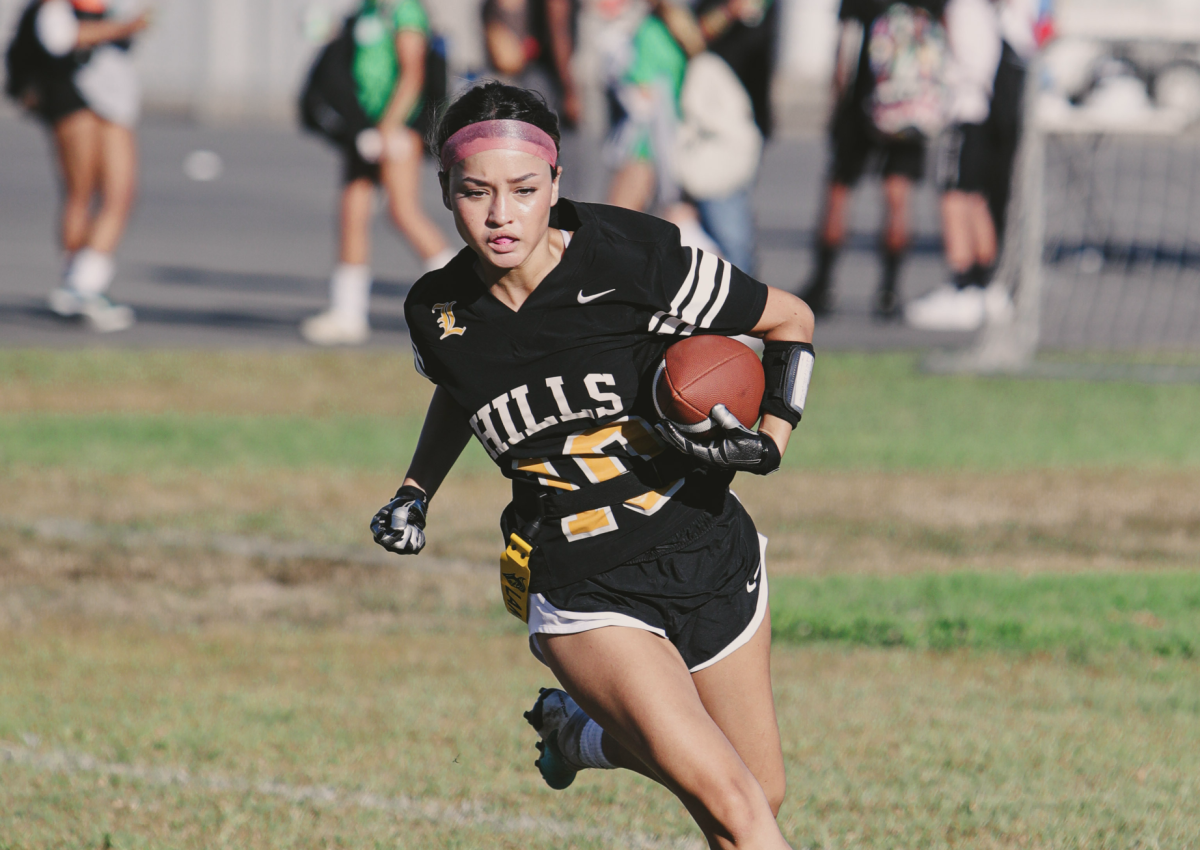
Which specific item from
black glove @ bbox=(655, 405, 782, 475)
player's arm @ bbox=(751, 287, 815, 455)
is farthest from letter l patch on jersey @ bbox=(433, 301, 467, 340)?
player's arm @ bbox=(751, 287, 815, 455)

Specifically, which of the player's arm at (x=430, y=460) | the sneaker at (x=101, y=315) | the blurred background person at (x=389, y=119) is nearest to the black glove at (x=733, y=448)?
the player's arm at (x=430, y=460)

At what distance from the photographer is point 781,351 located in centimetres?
388

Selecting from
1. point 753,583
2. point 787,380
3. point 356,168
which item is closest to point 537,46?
point 356,168

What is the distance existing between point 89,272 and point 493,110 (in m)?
9.88

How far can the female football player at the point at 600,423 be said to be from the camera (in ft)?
11.8

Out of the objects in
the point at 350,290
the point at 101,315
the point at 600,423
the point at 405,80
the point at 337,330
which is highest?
the point at 600,423

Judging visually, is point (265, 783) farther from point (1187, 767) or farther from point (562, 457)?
point (1187, 767)

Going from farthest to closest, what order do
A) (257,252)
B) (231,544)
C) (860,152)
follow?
(257,252), (860,152), (231,544)

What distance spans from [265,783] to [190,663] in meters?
1.40

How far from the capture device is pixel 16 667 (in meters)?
6.04

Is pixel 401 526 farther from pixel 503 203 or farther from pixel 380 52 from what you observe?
pixel 380 52

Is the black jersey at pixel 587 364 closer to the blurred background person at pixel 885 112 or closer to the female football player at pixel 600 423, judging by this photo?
the female football player at pixel 600 423

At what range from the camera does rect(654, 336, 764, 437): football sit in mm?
3584

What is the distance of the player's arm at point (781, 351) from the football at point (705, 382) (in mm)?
49
